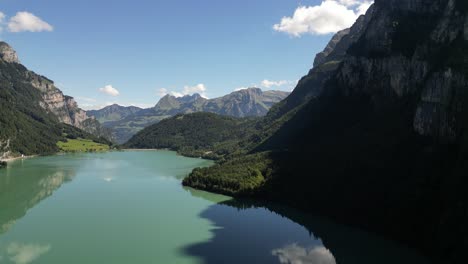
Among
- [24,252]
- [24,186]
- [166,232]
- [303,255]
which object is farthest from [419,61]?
[24,186]

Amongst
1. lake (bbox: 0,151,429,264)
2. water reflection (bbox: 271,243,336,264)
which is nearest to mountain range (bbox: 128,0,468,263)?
lake (bbox: 0,151,429,264)

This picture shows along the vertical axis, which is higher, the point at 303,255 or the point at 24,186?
the point at 24,186

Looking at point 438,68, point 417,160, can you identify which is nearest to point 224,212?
point 417,160

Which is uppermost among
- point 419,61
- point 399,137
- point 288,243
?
point 419,61

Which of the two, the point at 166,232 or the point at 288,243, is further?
the point at 166,232

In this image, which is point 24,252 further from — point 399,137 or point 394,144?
point 399,137

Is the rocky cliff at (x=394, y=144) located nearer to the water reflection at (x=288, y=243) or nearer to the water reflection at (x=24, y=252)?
the water reflection at (x=288, y=243)

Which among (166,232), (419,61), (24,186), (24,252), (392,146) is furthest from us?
(24,186)

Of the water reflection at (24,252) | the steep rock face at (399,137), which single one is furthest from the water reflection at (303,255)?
the water reflection at (24,252)
